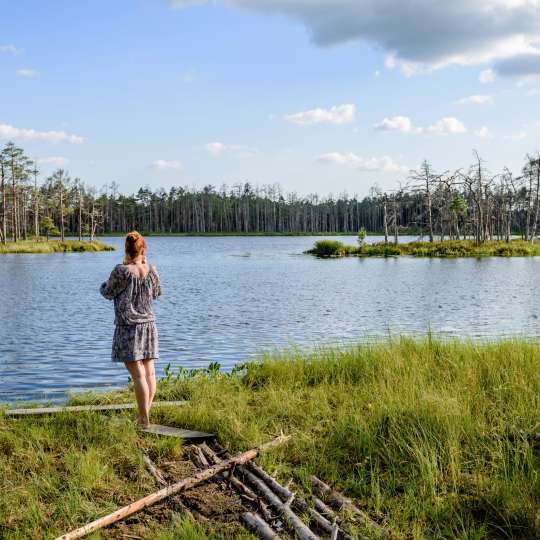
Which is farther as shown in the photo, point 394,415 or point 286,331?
point 286,331

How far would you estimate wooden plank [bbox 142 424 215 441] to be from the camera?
6.77 metres

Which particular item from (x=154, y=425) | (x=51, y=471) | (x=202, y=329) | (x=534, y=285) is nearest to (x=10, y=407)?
(x=154, y=425)

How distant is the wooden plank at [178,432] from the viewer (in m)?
6.77

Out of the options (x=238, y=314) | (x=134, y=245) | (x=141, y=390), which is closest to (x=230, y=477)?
(x=141, y=390)

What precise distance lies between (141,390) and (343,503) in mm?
3056

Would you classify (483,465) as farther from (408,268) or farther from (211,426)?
(408,268)

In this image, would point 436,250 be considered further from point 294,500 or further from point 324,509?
point 324,509

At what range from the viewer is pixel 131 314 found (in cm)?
707

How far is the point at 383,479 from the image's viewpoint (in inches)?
216

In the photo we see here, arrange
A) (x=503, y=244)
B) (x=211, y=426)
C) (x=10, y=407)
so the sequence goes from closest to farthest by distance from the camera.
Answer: (x=211, y=426), (x=10, y=407), (x=503, y=244)

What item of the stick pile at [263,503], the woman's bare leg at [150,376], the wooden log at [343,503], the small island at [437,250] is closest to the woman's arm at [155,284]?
the woman's bare leg at [150,376]

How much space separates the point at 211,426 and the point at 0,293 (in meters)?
26.4

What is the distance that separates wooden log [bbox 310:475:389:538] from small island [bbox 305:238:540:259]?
56033 mm

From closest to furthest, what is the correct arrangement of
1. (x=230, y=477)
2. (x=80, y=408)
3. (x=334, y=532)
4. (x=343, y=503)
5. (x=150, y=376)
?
(x=334, y=532), (x=343, y=503), (x=230, y=477), (x=150, y=376), (x=80, y=408)
